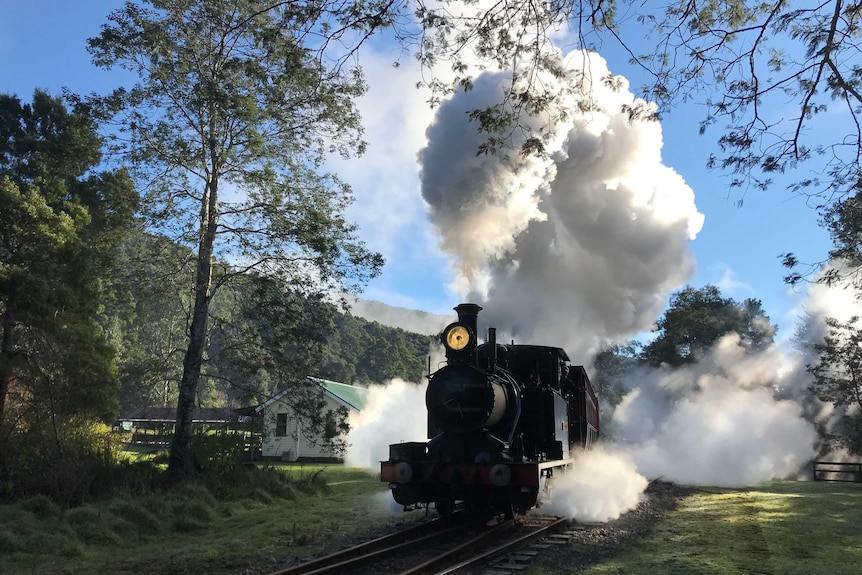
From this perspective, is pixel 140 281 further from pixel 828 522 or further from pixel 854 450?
pixel 854 450

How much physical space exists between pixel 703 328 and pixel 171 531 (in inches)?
1675

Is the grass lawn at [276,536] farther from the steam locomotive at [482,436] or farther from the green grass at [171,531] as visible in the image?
the steam locomotive at [482,436]

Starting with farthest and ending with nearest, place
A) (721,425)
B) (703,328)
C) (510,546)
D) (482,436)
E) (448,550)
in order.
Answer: (703,328), (721,425), (482,436), (510,546), (448,550)

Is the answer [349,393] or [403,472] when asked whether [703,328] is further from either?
[403,472]

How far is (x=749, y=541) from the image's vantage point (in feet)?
29.5

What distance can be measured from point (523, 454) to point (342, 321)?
93.9 metres

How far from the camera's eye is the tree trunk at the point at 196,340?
1410 centimetres

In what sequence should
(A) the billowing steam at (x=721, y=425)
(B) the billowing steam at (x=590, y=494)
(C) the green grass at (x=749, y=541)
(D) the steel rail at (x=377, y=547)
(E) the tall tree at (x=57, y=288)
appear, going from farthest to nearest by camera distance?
(A) the billowing steam at (x=721, y=425) → (E) the tall tree at (x=57, y=288) → (B) the billowing steam at (x=590, y=494) → (C) the green grass at (x=749, y=541) → (D) the steel rail at (x=377, y=547)

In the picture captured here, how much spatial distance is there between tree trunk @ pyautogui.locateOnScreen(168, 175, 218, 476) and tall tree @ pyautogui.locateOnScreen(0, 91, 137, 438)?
6.13 ft

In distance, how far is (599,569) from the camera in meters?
7.02

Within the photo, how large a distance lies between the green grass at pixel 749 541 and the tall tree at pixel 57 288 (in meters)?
11.0

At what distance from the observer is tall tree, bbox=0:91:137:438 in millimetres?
12547

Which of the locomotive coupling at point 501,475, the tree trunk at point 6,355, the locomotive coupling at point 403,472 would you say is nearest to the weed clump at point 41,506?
the tree trunk at point 6,355

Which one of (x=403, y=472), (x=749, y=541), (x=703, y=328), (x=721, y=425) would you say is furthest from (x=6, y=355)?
(x=703, y=328)
